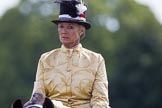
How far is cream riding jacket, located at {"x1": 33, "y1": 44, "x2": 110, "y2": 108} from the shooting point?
45.4ft

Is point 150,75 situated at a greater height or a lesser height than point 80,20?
lesser

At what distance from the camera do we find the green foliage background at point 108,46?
65625 millimetres

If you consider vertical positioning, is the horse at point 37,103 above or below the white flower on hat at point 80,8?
below

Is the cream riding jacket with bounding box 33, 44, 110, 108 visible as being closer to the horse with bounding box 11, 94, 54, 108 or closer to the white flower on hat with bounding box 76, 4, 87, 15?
the white flower on hat with bounding box 76, 4, 87, 15

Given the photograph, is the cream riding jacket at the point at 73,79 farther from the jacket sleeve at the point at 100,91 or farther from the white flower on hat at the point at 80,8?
the white flower on hat at the point at 80,8

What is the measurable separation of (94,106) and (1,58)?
191 feet

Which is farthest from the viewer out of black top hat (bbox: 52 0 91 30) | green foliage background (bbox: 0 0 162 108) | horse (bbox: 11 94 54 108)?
green foliage background (bbox: 0 0 162 108)

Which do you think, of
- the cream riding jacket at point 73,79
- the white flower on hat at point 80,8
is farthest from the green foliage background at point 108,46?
the white flower on hat at point 80,8

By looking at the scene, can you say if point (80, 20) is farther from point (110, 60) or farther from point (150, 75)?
point (110, 60)

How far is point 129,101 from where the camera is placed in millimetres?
65625

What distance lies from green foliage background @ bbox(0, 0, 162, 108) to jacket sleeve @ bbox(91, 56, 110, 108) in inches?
1815

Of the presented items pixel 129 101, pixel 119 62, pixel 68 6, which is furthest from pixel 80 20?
pixel 119 62

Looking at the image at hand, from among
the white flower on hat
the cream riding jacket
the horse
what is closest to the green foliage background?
the cream riding jacket

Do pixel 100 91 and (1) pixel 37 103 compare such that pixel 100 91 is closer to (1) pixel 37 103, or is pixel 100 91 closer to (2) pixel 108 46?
A: (1) pixel 37 103
